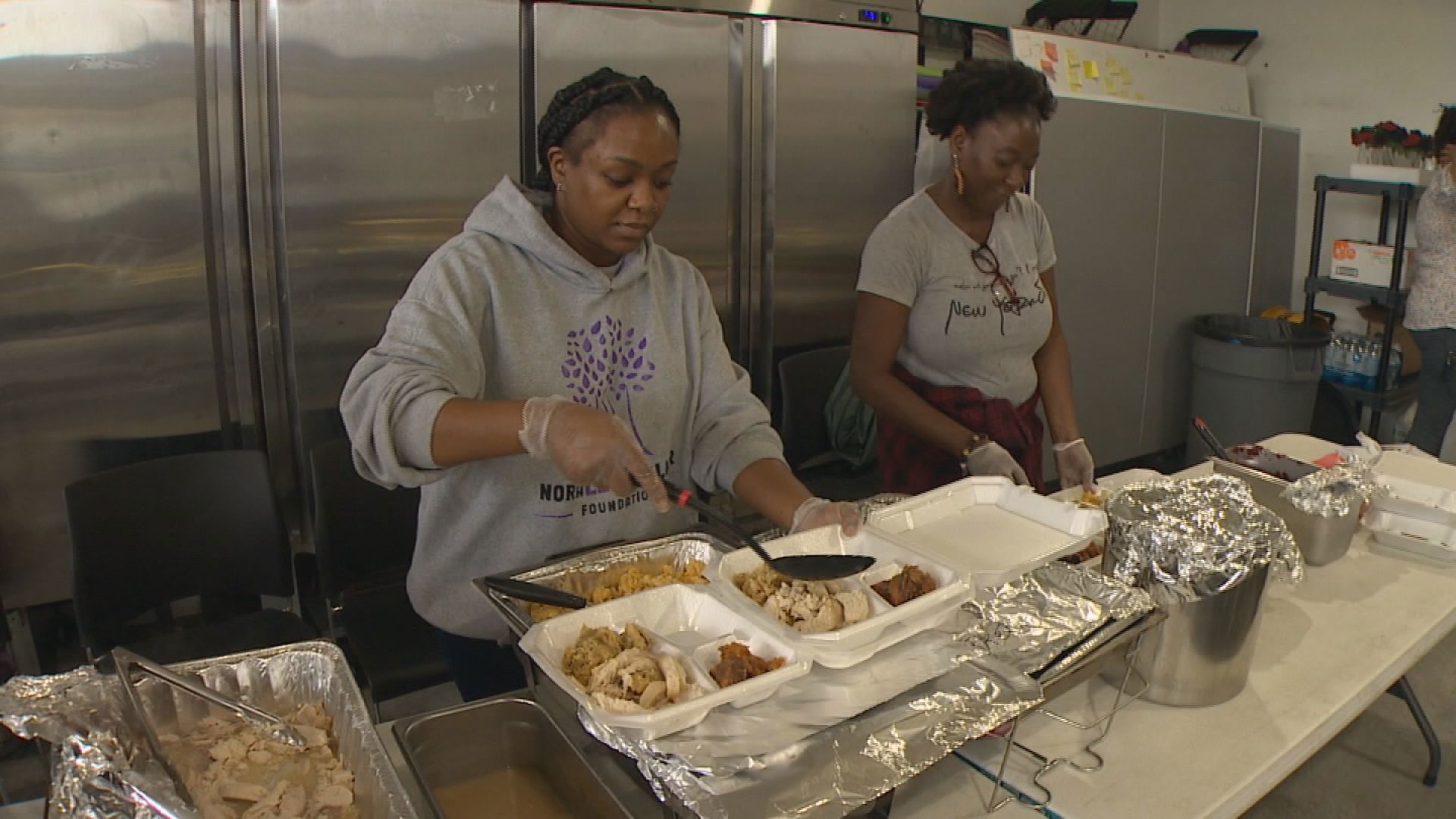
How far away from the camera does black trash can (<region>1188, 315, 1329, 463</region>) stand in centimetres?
421

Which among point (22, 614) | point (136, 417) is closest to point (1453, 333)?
point (136, 417)

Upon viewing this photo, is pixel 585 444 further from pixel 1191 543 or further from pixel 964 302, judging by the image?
pixel 964 302

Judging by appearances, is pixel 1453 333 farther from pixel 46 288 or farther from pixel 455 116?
pixel 46 288

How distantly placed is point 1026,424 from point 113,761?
2028 mm

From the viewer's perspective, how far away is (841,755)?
108cm

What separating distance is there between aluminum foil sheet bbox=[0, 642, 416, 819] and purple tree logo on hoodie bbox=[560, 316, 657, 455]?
1.78ft

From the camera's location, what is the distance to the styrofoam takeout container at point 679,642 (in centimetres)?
100

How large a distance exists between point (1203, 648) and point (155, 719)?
1.34 m

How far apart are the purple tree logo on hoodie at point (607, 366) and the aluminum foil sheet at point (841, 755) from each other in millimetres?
674

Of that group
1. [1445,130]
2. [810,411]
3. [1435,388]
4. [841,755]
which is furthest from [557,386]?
[1435,388]

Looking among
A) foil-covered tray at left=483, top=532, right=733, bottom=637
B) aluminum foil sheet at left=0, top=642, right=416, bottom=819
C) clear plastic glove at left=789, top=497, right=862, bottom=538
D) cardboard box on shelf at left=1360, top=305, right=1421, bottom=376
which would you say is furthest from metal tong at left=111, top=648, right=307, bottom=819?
cardboard box on shelf at left=1360, top=305, right=1421, bottom=376

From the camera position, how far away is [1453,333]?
4043 millimetres

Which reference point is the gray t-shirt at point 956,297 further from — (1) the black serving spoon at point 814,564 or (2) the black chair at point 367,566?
(2) the black chair at point 367,566

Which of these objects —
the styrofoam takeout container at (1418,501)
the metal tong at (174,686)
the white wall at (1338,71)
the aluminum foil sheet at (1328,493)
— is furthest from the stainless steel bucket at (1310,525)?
the white wall at (1338,71)
